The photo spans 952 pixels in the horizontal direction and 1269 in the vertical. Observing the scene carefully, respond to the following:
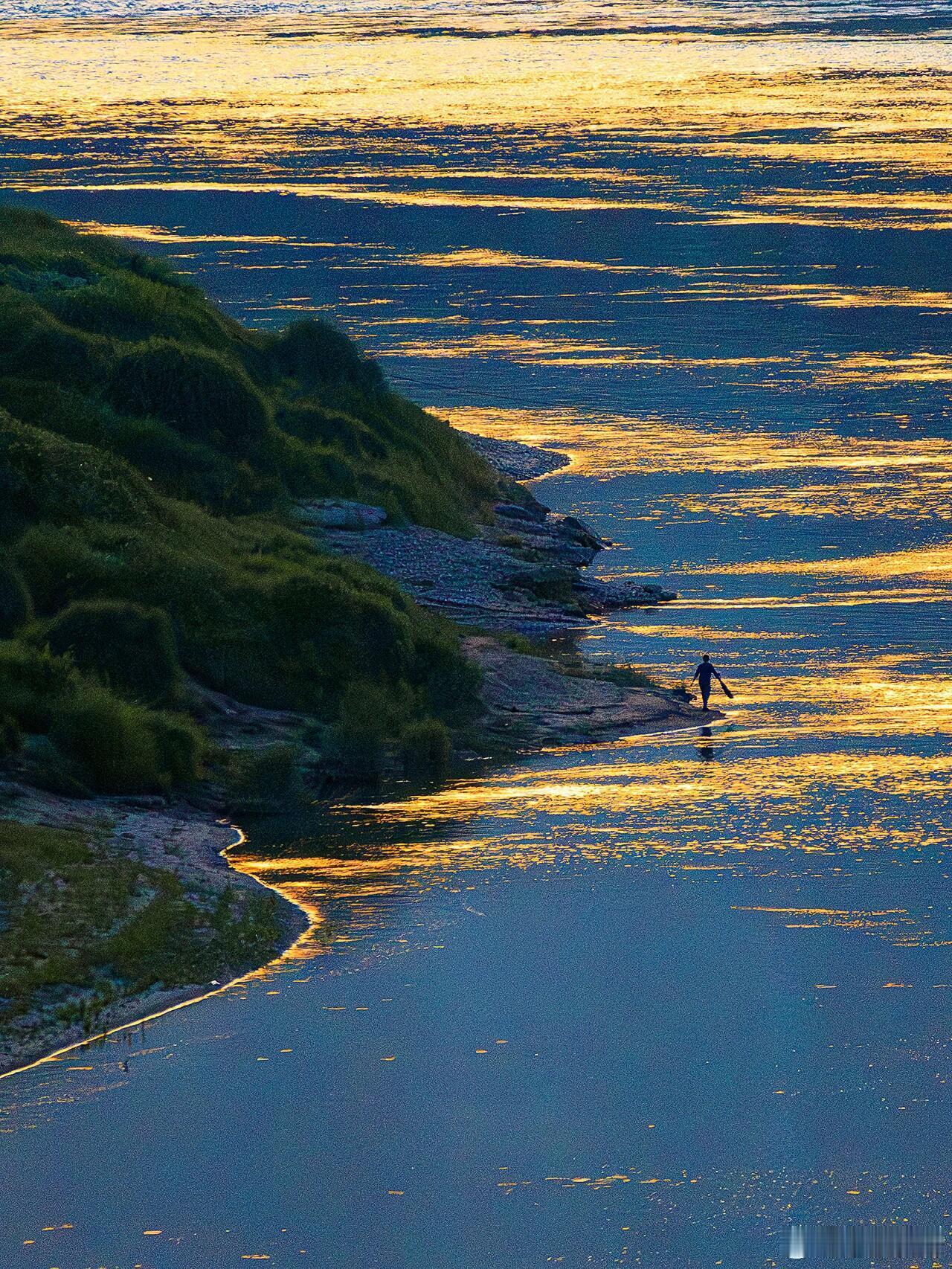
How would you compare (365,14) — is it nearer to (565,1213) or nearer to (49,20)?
(49,20)

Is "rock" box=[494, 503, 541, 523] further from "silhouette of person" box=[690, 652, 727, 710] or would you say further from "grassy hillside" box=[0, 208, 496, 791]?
"silhouette of person" box=[690, 652, 727, 710]

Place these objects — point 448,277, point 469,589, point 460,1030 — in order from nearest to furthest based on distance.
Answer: point 460,1030 < point 469,589 < point 448,277

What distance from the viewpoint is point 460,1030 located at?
2008 centimetres

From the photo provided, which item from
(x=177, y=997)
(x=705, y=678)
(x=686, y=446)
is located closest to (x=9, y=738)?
(x=177, y=997)

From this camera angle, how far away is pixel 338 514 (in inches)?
1575

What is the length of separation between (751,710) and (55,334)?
49.1 ft

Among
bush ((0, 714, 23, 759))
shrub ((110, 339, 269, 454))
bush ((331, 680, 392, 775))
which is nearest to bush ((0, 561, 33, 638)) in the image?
bush ((0, 714, 23, 759))

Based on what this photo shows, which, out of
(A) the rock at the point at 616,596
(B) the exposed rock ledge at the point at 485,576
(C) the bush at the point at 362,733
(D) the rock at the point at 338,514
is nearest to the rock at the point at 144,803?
(C) the bush at the point at 362,733

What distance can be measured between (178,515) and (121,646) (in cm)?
610

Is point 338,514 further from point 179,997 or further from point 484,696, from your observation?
point 179,997

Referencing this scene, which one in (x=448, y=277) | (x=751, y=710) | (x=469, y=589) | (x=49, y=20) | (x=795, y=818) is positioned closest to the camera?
(x=795, y=818)

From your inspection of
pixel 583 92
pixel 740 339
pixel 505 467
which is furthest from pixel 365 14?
pixel 505 467

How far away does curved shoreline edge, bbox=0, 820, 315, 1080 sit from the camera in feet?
62.7

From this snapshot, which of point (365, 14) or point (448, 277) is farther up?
point (365, 14)
